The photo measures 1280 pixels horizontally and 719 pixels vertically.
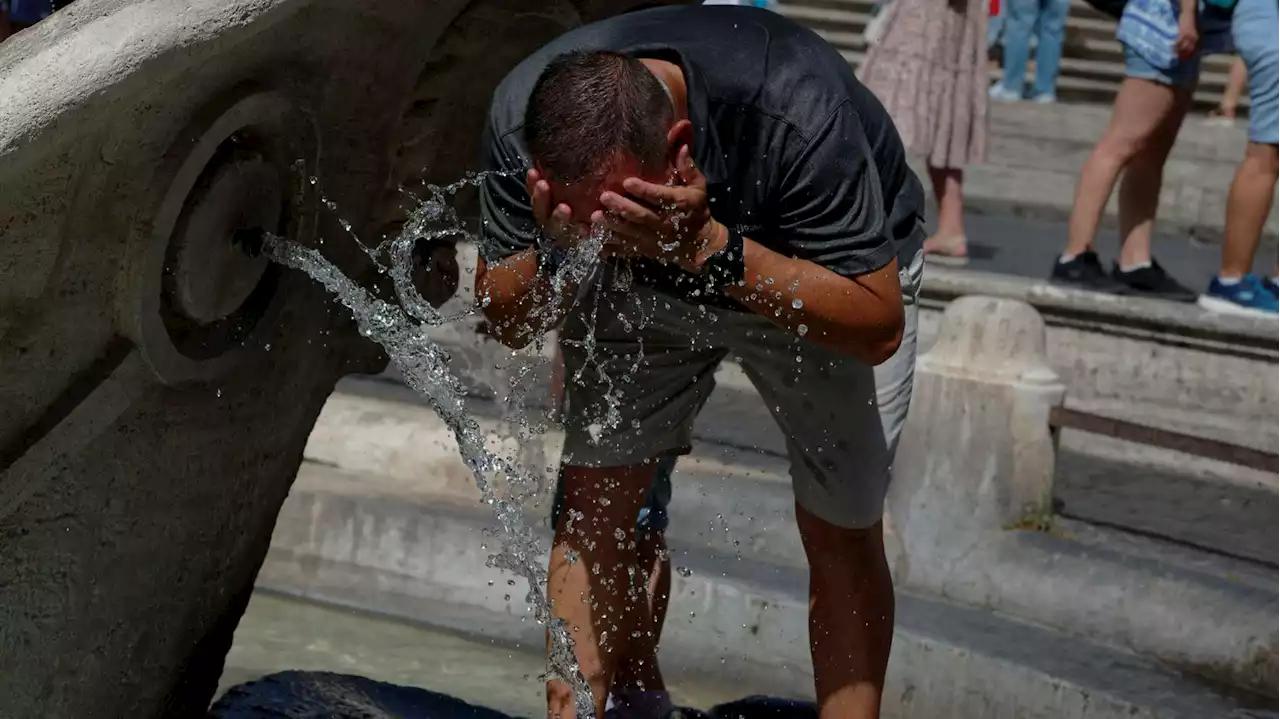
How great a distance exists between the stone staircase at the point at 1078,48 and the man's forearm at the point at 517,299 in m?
9.52

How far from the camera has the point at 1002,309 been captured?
3.72m

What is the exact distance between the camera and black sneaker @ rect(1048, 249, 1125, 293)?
5414 millimetres

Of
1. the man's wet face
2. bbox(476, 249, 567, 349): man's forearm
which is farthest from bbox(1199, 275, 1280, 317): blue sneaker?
the man's wet face

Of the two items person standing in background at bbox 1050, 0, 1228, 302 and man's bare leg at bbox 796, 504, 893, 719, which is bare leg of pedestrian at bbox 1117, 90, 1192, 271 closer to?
person standing in background at bbox 1050, 0, 1228, 302

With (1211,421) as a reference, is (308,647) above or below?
above

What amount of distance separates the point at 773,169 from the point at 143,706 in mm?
1219

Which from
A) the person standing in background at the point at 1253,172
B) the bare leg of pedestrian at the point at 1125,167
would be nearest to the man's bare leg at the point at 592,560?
the person standing in background at the point at 1253,172

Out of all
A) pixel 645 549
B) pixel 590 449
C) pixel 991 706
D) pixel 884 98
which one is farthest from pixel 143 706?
pixel 884 98

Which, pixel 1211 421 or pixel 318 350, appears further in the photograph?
pixel 1211 421

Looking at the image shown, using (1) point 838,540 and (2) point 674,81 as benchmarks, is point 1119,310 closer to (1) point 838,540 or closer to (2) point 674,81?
(1) point 838,540

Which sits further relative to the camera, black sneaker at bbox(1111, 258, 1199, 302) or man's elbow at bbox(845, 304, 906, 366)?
black sneaker at bbox(1111, 258, 1199, 302)

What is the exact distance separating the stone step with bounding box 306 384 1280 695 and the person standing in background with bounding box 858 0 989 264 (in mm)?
2070

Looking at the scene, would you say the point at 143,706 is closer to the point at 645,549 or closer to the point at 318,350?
the point at 318,350

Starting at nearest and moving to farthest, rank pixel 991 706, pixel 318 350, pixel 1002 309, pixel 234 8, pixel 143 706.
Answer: pixel 234 8
pixel 143 706
pixel 318 350
pixel 991 706
pixel 1002 309
